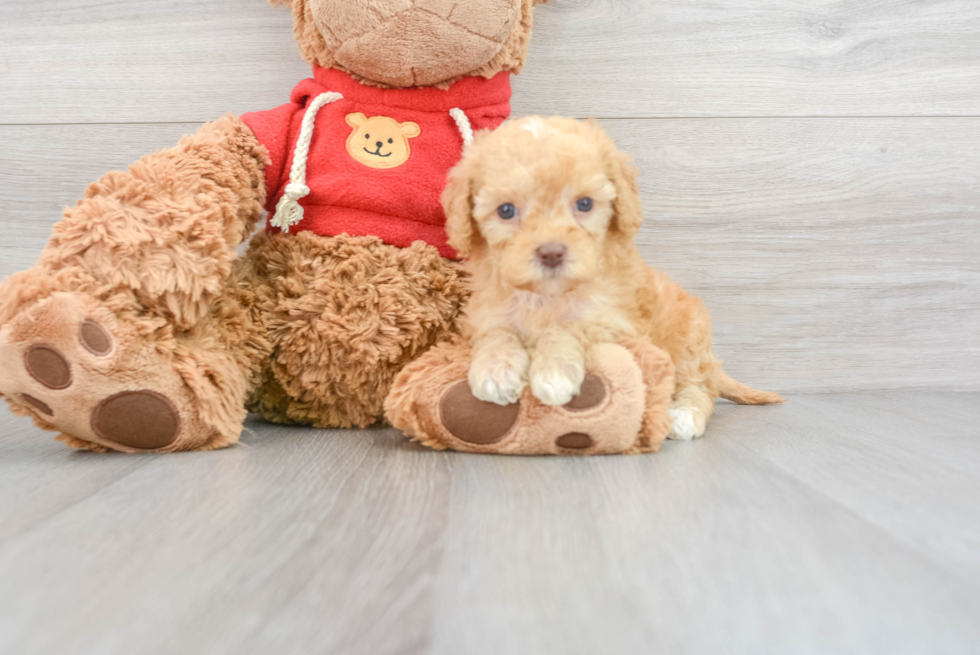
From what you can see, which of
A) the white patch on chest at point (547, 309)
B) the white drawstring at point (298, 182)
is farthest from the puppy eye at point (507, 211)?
the white drawstring at point (298, 182)

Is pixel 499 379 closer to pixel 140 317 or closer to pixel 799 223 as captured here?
pixel 140 317

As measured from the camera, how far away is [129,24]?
1402 mm

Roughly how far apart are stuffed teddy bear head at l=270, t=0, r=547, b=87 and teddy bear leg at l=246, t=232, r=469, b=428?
26 centimetres

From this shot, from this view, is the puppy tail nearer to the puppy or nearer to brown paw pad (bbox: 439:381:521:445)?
the puppy

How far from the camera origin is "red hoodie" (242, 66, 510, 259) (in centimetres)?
110

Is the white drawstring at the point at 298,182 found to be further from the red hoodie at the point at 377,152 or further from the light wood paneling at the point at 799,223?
the light wood paneling at the point at 799,223

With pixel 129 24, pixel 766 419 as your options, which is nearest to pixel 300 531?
pixel 766 419

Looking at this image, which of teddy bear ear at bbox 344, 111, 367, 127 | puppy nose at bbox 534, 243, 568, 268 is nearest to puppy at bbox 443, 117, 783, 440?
puppy nose at bbox 534, 243, 568, 268

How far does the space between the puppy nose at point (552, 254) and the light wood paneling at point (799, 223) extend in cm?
63

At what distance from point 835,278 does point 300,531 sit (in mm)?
1206

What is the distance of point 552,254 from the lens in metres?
0.86

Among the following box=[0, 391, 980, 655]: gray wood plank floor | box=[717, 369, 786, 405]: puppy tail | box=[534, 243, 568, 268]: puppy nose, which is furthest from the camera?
box=[717, 369, 786, 405]: puppy tail

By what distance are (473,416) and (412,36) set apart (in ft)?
1.78

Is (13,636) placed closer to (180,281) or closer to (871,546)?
(180,281)
